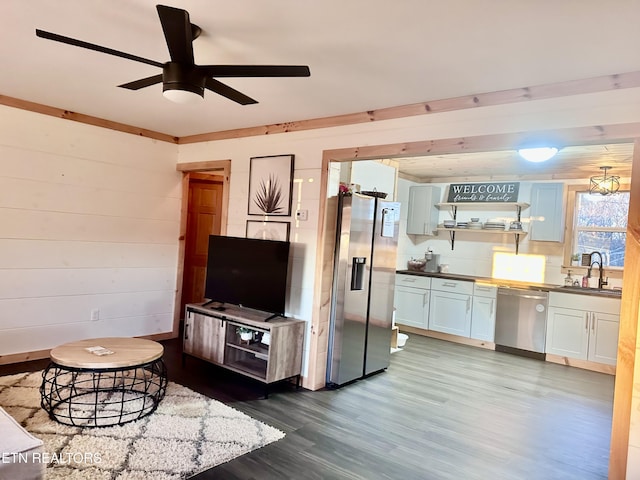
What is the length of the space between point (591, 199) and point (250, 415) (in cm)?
527

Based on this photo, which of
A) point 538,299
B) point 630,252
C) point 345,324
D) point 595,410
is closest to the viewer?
point 630,252

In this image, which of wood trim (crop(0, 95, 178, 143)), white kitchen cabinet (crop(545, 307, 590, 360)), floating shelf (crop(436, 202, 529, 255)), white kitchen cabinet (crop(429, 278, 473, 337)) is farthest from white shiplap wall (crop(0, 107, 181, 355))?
white kitchen cabinet (crop(545, 307, 590, 360))

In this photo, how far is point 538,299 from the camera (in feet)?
17.6

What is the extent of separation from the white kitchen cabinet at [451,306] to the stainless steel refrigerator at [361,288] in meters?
1.82

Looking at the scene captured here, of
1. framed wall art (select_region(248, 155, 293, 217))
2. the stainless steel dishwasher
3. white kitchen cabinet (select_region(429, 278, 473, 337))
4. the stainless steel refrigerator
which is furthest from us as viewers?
white kitchen cabinet (select_region(429, 278, 473, 337))

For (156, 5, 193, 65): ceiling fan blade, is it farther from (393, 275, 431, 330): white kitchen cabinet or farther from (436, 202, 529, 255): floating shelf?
(436, 202, 529, 255): floating shelf

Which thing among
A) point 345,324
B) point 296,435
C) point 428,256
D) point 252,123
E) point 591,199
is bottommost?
point 296,435

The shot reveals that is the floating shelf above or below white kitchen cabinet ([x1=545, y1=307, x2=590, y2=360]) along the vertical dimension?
above

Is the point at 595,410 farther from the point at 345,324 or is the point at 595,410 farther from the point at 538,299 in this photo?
the point at 345,324

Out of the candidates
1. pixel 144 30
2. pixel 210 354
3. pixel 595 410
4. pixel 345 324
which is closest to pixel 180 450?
pixel 210 354

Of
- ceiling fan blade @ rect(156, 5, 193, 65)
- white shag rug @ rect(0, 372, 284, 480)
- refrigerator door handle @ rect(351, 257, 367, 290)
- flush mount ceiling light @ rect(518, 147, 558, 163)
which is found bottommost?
white shag rug @ rect(0, 372, 284, 480)

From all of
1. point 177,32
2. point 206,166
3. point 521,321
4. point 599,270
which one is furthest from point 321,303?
point 599,270

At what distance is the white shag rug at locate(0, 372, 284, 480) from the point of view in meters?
2.38

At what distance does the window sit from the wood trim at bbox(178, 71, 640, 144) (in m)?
3.63
